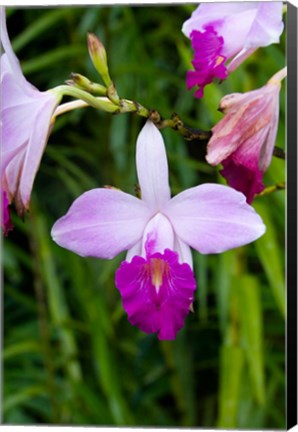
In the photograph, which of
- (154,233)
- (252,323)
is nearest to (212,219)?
(154,233)

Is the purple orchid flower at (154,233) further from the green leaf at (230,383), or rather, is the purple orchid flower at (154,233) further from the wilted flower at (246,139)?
the green leaf at (230,383)

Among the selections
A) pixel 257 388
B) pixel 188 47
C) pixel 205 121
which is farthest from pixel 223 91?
pixel 257 388

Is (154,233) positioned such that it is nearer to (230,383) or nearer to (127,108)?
(127,108)

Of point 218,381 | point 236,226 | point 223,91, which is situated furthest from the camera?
point 218,381

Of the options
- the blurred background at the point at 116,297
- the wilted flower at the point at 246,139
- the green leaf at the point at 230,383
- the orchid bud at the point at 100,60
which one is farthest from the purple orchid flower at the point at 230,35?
the green leaf at the point at 230,383

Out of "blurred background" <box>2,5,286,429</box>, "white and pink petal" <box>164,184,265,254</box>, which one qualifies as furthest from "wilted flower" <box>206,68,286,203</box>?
"blurred background" <box>2,5,286,429</box>

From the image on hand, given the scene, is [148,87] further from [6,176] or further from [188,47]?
[6,176]

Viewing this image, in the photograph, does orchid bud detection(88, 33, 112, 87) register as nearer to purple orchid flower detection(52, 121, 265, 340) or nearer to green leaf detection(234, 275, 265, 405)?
purple orchid flower detection(52, 121, 265, 340)
